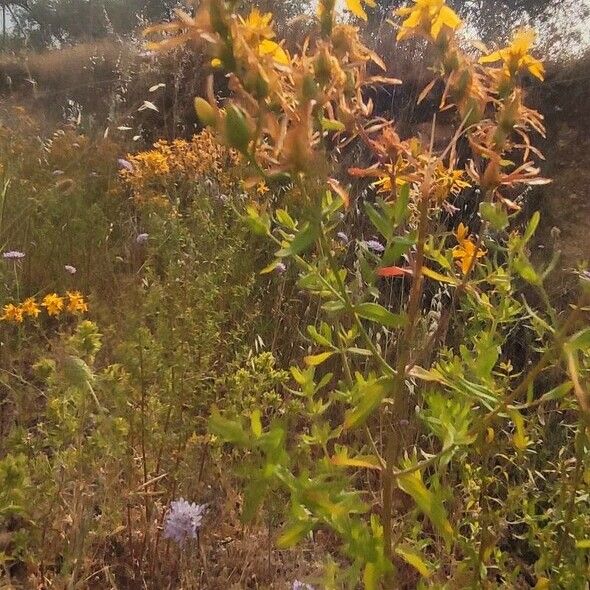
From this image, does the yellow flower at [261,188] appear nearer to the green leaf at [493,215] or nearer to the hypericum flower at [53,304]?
the hypericum flower at [53,304]

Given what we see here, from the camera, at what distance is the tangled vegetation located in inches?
28.8

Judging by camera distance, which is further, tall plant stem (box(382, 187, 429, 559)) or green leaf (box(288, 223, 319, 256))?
tall plant stem (box(382, 187, 429, 559))

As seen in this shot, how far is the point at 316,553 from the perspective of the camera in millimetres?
1458

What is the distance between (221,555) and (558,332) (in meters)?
1.00

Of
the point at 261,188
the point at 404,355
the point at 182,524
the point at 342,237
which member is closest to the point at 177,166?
the point at 261,188

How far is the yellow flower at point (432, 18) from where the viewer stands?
812 millimetres

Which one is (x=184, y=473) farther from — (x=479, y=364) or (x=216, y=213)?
(x=216, y=213)

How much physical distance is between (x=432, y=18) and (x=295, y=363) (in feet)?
4.15

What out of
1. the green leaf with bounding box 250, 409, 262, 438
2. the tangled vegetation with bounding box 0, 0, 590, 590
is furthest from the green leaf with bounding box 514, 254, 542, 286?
the green leaf with bounding box 250, 409, 262, 438

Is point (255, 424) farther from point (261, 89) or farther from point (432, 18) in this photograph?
point (432, 18)

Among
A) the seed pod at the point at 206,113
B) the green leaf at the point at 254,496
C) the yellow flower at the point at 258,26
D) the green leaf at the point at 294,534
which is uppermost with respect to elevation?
the yellow flower at the point at 258,26

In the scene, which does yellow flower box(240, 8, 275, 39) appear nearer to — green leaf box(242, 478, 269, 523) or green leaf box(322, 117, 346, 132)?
green leaf box(322, 117, 346, 132)

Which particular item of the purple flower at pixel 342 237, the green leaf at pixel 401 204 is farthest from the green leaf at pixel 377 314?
the purple flower at pixel 342 237

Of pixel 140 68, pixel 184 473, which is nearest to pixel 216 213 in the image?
pixel 184 473
